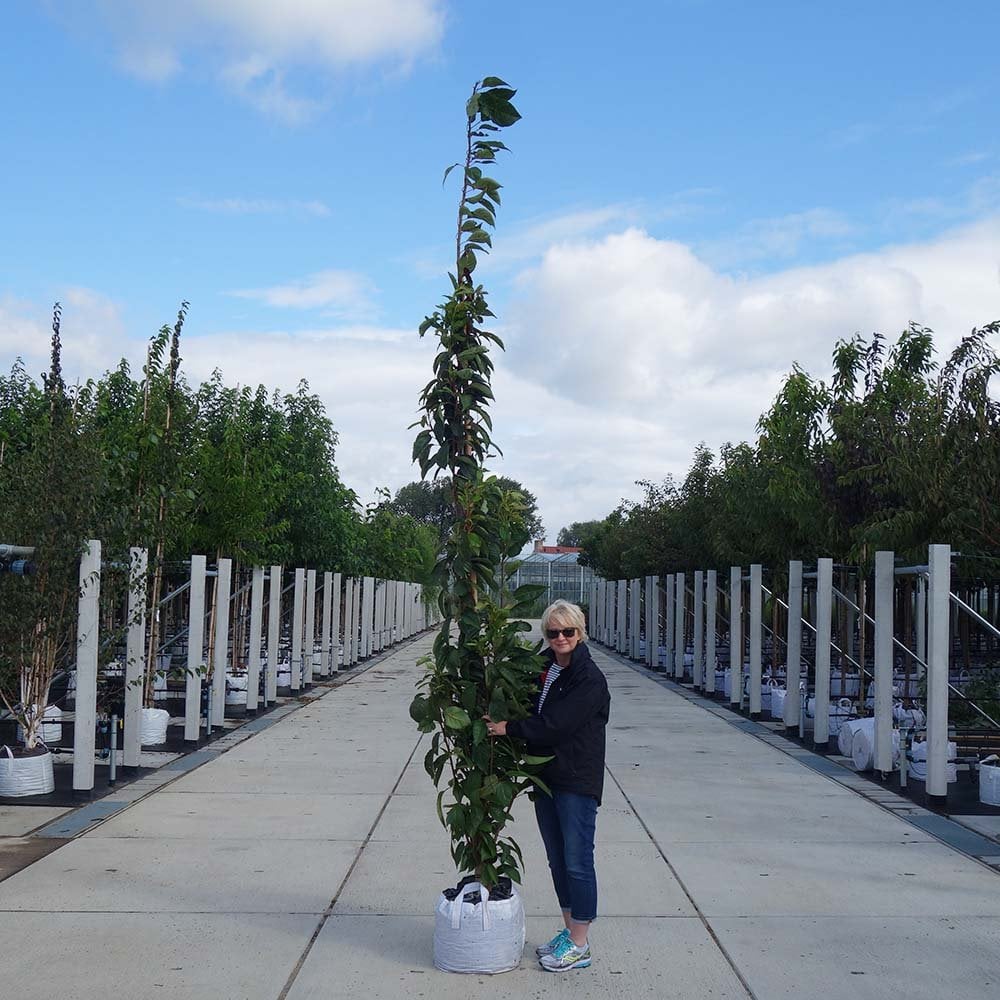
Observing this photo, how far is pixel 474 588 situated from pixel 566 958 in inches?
66.6

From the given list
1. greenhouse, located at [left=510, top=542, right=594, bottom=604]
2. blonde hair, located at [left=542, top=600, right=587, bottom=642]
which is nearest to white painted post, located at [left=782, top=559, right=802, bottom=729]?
blonde hair, located at [left=542, top=600, right=587, bottom=642]

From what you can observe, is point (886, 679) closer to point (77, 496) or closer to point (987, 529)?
point (987, 529)

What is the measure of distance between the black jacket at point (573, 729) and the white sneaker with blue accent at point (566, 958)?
0.72 meters

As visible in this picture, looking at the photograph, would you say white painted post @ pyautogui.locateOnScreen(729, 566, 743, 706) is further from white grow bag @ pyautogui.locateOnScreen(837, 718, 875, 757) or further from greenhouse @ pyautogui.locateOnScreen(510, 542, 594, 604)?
greenhouse @ pyautogui.locateOnScreen(510, 542, 594, 604)

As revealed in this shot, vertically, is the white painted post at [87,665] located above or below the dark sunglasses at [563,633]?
below

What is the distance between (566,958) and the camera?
5.56 m

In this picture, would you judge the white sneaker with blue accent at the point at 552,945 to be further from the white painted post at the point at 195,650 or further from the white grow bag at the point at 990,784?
the white painted post at the point at 195,650

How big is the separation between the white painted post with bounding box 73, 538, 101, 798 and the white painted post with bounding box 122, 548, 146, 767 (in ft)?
3.29

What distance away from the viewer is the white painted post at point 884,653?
1120cm

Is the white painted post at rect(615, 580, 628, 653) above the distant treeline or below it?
below

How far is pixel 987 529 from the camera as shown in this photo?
11.8 meters

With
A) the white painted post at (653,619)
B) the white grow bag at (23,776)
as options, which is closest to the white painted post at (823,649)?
the white grow bag at (23,776)

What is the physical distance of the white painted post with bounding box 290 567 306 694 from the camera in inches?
832

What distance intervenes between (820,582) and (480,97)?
30.4ft
